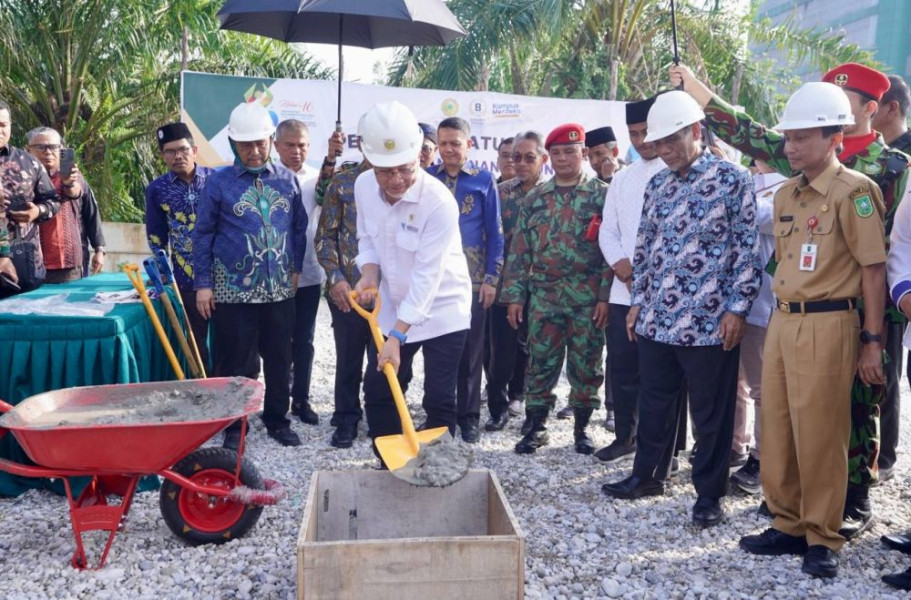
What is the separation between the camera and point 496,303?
204 inches

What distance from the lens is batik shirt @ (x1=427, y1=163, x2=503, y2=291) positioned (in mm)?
4699

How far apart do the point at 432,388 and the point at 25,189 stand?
282cm

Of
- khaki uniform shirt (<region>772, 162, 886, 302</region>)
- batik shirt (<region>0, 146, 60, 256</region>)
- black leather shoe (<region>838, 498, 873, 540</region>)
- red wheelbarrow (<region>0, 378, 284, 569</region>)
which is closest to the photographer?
red wheelbarrow (<region>0, 378, 284, 569</region>)

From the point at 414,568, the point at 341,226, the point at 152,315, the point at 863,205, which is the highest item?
the point at 863,205

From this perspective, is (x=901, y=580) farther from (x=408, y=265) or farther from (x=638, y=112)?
(x=638, y=112)

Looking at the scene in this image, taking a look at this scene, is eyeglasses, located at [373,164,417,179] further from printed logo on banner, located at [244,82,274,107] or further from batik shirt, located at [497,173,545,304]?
printed logo on banner, located at [244,82,274,107]

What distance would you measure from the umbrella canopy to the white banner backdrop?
2.73m

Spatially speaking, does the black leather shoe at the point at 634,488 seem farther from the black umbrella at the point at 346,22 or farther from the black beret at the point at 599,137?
the black umbrella at the point at 346,22

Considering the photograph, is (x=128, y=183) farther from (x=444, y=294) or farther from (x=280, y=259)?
(x=444, y=294)

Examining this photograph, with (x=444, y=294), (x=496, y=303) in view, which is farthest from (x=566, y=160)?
(x=444, y=294)

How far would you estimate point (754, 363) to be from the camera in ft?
13.5

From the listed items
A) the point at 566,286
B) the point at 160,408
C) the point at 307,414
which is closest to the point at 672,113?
the point at 566,286

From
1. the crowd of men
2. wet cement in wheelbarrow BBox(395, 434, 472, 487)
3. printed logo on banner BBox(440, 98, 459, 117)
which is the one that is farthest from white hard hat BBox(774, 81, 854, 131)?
printed logo on banner BBox(440, 98, 459, 117)

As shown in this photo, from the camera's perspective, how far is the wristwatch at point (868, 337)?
9.54 ft
